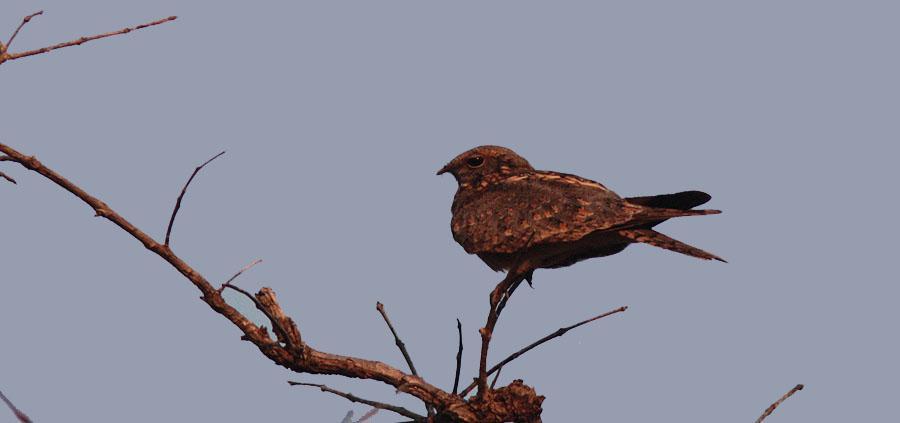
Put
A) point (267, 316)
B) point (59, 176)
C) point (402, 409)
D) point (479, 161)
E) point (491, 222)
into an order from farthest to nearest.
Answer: point (479, 161) → point (491, 222) → point (402, 409) → point (267, 316) → point (59, 176)

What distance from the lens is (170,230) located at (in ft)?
16.8

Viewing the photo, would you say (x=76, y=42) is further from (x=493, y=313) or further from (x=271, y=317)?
(x=493, y=313)


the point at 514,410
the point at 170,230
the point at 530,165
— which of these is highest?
the point at 530,165

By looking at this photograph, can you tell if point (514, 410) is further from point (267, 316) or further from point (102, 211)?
point (102, 211)

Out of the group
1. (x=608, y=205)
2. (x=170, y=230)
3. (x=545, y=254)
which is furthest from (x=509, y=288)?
(x=170, y=230)

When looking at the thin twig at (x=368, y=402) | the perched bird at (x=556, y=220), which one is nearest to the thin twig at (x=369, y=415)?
the thin twig at (x=368, y=402)

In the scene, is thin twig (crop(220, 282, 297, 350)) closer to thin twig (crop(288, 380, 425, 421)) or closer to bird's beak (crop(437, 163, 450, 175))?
thin twig (crop(288, 380, 425, 421))

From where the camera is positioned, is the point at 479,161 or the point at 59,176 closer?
the point at 59,176

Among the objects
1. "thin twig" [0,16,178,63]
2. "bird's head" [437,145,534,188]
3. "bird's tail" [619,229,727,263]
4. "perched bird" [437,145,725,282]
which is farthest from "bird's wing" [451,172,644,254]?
"thin twig" [0,16,178,63]

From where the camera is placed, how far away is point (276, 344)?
561 cm

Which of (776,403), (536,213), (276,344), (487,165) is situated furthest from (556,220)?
(276,344)

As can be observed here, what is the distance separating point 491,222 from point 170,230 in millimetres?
2363

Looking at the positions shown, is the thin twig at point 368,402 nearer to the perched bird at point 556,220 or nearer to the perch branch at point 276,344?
the perch branch at point 276,344

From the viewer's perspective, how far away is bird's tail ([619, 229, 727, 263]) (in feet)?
20.0
